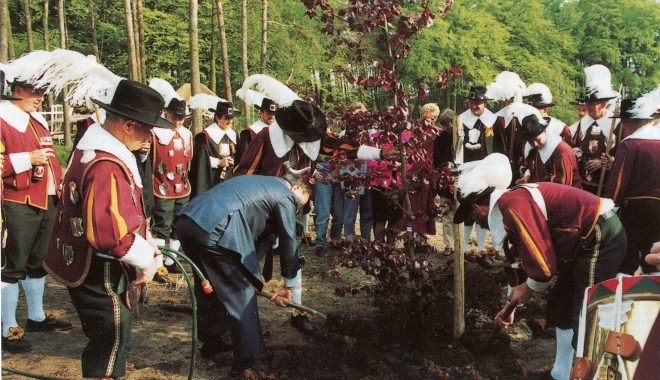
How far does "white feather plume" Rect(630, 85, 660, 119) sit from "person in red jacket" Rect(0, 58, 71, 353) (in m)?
5.00

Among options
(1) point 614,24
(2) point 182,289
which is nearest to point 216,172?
(2) point 182,289

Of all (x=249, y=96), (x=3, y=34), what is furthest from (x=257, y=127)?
(x=3, y=34)

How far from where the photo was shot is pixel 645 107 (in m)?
4.82

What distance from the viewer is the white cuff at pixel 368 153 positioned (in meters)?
4.96

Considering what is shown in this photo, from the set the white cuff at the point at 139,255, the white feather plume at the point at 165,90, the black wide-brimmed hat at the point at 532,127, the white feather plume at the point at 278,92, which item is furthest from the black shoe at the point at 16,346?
the black wide-brimmed hat at the point at 532,127

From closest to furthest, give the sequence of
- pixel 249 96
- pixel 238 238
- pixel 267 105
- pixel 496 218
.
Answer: pixel 496 218 → pixel 238 238 → pixel 249 96 → pixel 267 105

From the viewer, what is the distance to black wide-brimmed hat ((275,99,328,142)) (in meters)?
5.09

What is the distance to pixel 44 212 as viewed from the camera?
15.7ft

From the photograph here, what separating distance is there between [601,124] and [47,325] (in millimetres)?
6263

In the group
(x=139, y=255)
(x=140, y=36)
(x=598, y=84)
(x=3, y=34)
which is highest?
(x=140, y=36)

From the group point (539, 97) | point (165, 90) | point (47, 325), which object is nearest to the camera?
point (47, 325)

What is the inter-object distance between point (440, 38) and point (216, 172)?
19525mm

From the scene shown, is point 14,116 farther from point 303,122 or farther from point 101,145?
point 303,122

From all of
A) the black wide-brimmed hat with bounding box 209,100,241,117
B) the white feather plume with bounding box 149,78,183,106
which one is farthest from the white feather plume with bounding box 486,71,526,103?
the white feather plume with bounding box 149,78,183,106
